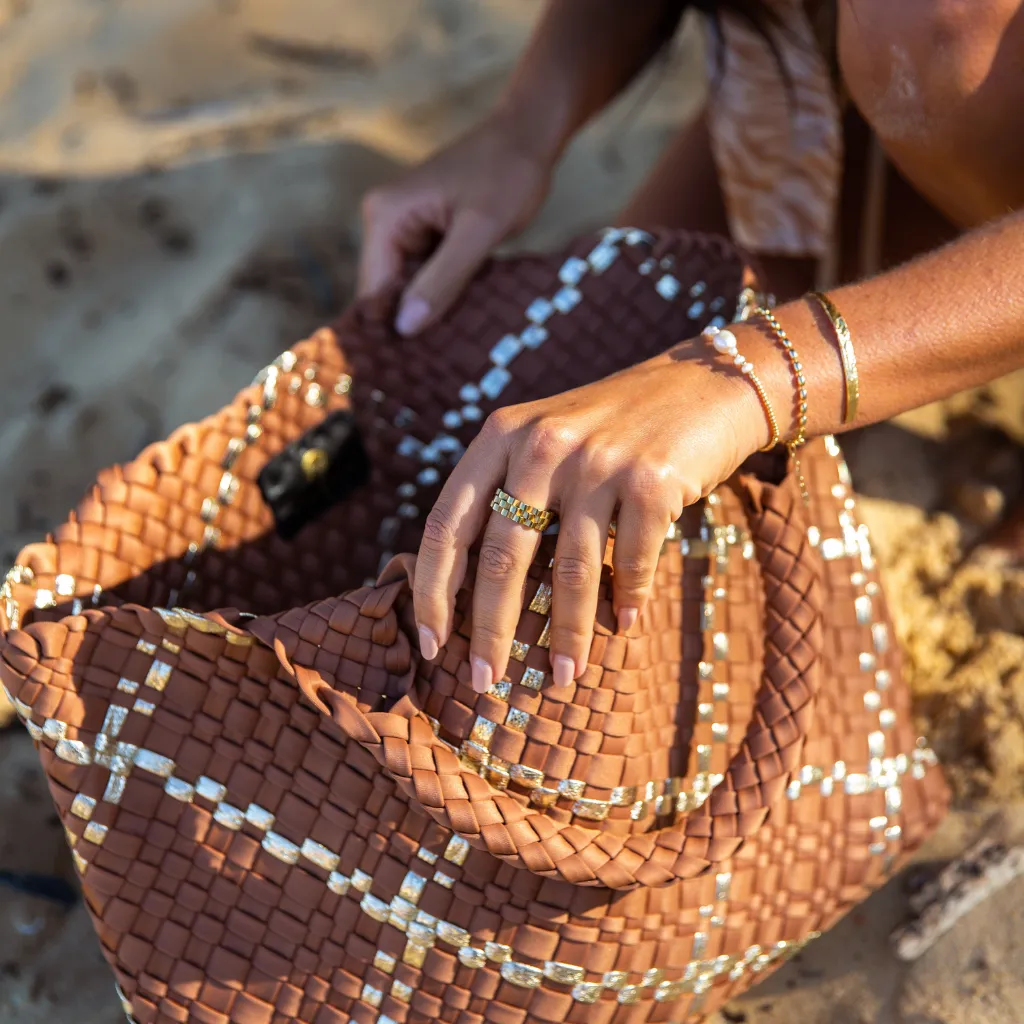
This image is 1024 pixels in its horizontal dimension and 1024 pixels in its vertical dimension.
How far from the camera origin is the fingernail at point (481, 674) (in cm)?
73

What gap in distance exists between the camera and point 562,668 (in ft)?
2.38

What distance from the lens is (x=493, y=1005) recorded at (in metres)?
0.79

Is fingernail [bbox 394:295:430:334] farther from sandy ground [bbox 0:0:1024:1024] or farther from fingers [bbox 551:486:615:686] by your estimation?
sandy ground [bbox 0:0:1024:1024]

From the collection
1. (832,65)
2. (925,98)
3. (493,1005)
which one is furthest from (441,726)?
(832,65)

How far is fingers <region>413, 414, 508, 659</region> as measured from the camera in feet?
2.39

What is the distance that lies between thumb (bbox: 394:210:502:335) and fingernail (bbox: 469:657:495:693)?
0.41 m

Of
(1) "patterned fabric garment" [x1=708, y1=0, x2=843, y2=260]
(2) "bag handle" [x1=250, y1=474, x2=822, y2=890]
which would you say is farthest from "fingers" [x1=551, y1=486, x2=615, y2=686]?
(1) "patterned fabric garment" [x1=708, y1=0, x2=843, y2=260]

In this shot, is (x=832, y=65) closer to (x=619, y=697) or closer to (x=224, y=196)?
(x=619, y=697)

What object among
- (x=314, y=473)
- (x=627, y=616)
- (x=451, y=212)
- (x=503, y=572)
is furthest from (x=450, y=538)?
(x=451, y=212)

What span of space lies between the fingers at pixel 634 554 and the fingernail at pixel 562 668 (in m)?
0.05

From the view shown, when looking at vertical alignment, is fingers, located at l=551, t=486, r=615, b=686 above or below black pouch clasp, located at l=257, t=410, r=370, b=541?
above

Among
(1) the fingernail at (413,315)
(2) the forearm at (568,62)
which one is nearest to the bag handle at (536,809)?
(1) the fingernail at (413,315)

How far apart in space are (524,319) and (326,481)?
0.26m

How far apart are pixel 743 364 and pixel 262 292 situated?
1.03 metres
